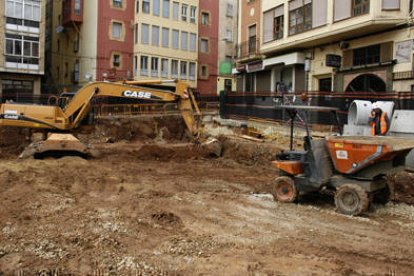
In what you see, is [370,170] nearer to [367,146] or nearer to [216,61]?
[367,146]

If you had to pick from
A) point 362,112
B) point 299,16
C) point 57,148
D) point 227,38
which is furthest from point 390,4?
point 227,38

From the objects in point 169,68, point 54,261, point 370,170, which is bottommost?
point 54,261

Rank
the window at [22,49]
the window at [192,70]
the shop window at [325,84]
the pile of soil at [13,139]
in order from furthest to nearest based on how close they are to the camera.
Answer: the window at [192,70]
the window at [22,49]
the shop window at [325,84]
the pile of soil at [13,139]

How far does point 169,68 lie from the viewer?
45.9 m

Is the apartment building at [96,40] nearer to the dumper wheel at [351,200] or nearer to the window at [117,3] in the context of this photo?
the window at [117,3]

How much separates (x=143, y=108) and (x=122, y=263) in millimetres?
25805

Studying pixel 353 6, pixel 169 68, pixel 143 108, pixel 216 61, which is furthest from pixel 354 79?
pixel 216 61

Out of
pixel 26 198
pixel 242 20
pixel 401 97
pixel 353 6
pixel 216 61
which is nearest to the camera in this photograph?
pixel 26 198

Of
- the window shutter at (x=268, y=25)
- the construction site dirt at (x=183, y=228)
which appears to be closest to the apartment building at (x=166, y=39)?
the window shutter at (x=268, y=25)

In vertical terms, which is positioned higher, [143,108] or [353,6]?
[353,6]

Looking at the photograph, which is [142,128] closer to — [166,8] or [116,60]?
[116,60]

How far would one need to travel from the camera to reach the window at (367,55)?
72.4ft

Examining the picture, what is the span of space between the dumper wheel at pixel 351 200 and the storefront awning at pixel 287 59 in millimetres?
18934

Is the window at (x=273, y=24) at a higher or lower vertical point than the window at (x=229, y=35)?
lower
